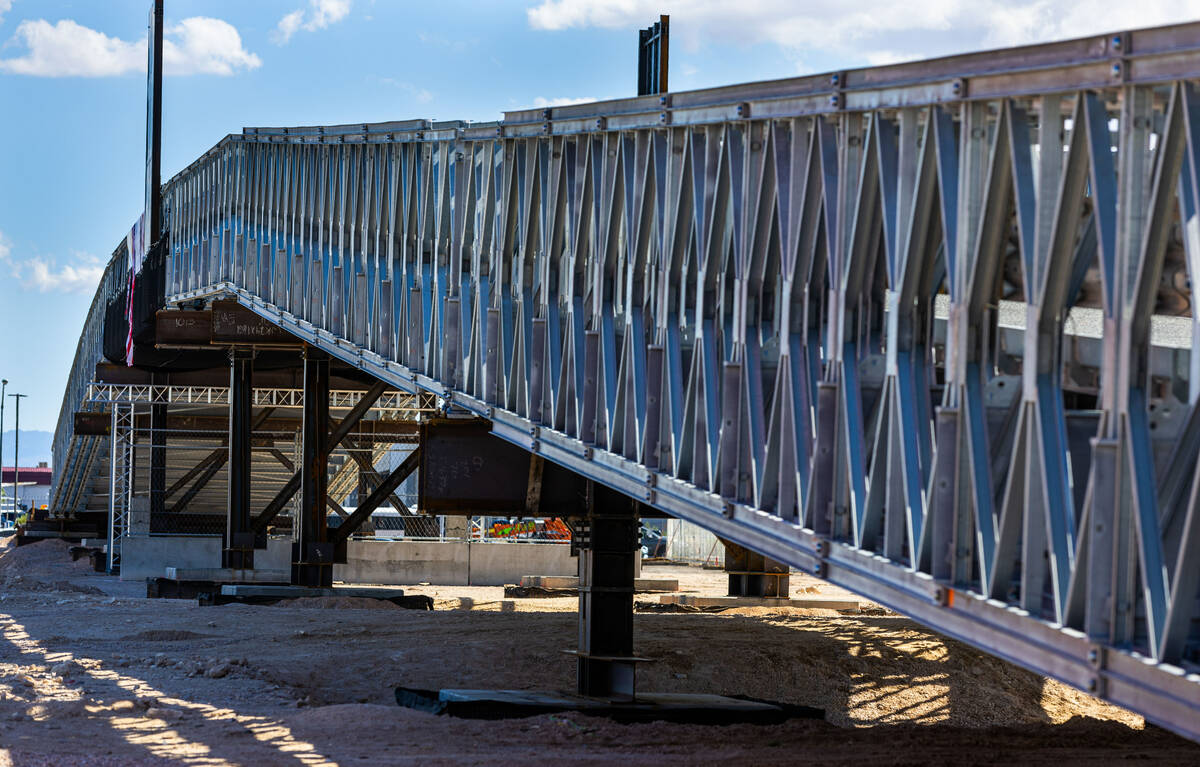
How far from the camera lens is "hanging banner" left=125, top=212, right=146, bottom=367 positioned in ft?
116

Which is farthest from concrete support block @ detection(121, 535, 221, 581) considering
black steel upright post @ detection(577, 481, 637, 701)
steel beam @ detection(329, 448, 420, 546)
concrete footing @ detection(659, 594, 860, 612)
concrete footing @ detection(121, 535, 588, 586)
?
black steel upright post @ detection(577, 481, 637, 701)

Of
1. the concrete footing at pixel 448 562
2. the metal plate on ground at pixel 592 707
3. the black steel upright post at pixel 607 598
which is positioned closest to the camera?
the metal plate on ground at pixel 592 707

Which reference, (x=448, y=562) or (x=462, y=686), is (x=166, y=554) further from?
(x=462, y=686)

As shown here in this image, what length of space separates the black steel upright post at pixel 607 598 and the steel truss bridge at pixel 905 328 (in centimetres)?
151

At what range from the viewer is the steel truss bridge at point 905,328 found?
7938mm

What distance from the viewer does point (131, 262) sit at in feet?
130

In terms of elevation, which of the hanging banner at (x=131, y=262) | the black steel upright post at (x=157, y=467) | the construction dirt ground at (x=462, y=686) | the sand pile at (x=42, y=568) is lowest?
the sand pile at (x=42, y=568)

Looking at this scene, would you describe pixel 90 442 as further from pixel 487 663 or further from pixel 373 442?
pixel 487 663

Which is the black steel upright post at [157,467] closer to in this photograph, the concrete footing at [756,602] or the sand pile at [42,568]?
the sand pile at [42,568]

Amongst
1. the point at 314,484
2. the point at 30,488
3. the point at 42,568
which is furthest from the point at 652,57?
the point at 30,488

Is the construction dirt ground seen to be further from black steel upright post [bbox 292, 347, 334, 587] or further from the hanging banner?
the hanging banner

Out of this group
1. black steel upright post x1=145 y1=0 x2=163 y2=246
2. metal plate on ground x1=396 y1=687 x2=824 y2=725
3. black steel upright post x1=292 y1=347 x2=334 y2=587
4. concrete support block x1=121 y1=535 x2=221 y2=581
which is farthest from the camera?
black steel upright post x1=145 y1=0 x2=163 y2=246

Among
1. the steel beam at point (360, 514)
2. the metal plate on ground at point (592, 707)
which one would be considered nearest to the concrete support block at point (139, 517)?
the steel beam at point (360, 514)

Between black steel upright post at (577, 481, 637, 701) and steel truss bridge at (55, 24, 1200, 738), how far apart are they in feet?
A: 4.95
